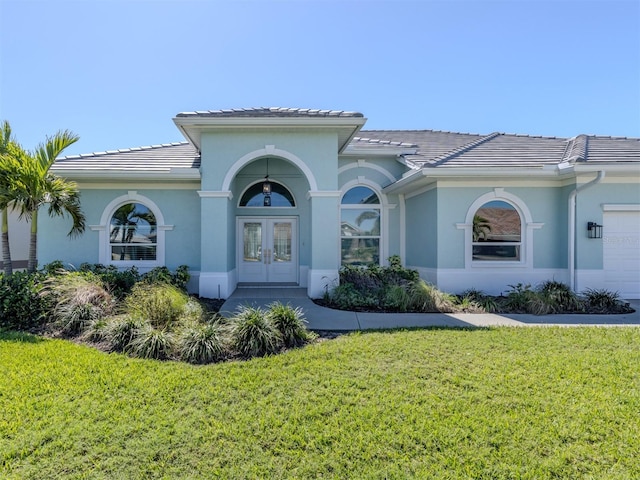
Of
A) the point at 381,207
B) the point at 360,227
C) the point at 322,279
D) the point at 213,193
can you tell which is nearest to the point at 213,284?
the point at 213,193

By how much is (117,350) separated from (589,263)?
475 inches

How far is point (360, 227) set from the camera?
39.7ft

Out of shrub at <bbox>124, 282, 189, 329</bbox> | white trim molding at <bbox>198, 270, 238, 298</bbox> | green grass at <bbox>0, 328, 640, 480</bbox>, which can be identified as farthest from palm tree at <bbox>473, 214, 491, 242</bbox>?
shrub at <bbox>124, 282, 189, 329</bbox>

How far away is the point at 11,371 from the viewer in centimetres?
463

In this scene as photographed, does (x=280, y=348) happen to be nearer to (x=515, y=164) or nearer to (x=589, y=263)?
(x=515, y=164)

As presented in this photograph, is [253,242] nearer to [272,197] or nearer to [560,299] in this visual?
[272,197]

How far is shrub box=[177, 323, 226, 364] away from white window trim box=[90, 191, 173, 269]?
5796 mm

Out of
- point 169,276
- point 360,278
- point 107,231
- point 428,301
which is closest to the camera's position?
point 428,301

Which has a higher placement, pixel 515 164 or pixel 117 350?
pixel 515 164

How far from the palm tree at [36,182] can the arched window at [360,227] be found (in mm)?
8254

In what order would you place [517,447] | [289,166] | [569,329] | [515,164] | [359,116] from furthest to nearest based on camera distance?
[289,166]
[515,164]
[359,116]
[569,329]
[517,447]

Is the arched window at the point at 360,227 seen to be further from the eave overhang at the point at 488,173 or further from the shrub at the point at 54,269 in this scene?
the shrub at the point at 54,269

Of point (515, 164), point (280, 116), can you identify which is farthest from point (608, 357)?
point (280, 116)

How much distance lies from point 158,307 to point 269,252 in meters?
5.88
